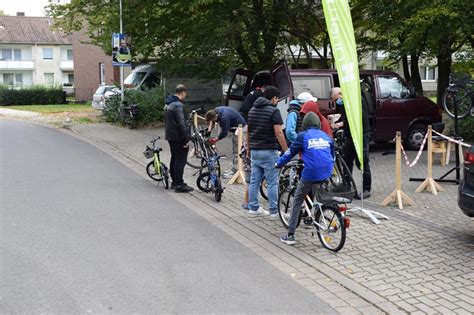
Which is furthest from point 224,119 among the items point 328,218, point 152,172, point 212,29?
point 212,29

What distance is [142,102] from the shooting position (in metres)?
20.7

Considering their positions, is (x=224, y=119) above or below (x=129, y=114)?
above

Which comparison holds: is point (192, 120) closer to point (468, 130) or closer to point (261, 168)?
point (261, 168)

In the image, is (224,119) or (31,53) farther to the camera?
(31,53)

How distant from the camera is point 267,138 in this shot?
295 inches

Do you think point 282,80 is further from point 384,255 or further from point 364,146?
point 384,255

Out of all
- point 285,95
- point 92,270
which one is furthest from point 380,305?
point 285,95

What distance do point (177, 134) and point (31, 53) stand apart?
6526cm

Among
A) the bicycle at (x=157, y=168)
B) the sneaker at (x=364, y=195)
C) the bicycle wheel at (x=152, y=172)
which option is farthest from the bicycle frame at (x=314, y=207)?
the bicycle wheel at (x=152, y=172)

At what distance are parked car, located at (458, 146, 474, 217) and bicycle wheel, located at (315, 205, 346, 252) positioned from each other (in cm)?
146

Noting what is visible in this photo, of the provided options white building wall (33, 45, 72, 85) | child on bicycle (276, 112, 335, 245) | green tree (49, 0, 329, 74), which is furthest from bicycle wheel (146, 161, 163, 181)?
white building wall (33, 45, 72, 85)

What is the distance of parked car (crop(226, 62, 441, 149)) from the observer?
502 inches

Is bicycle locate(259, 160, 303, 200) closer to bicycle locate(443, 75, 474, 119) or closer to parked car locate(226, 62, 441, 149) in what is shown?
parked car locate(226, 62, 441, 149)

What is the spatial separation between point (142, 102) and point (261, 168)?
13680mm
